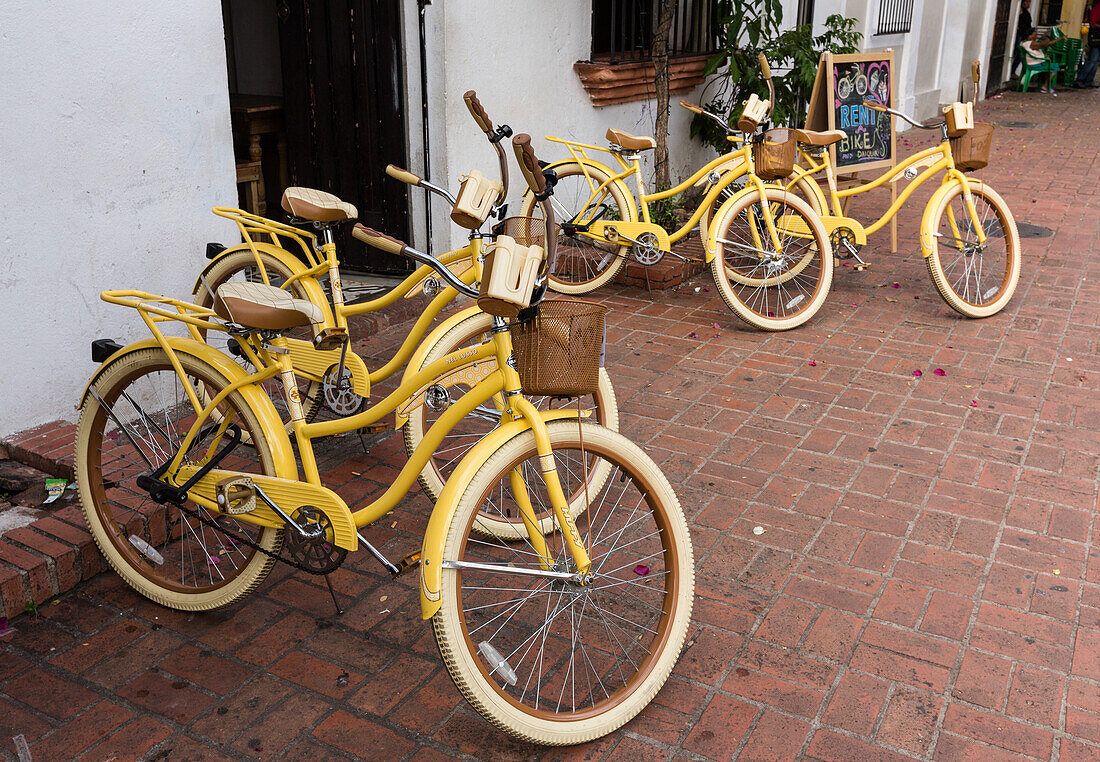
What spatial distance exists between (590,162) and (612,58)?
1.91 m

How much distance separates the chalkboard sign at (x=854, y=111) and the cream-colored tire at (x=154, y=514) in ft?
17.8

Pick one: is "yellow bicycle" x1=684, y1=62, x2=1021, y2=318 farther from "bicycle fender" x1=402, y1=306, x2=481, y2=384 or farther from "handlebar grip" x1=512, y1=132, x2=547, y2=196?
"handlebar grip" x1=512, y1=132, x2=547, y2=196

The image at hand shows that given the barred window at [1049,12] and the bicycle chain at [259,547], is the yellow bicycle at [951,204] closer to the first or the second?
the bicycle chain at [259,547]

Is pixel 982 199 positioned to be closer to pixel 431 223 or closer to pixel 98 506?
pixel 431 223

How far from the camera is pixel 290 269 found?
404 cm

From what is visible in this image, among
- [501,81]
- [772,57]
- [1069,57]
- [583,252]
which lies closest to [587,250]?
[583,252]

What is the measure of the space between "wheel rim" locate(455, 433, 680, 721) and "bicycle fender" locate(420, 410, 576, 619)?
0.21 ft

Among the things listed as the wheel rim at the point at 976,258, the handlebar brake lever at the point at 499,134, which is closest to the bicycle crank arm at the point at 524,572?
the handlebar brake lever at the point at 499,134

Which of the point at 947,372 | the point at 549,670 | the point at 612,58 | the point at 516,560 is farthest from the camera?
the point at 612,58

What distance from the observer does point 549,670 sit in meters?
2.97

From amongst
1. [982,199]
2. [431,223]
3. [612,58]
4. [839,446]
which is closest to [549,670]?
[839,446]

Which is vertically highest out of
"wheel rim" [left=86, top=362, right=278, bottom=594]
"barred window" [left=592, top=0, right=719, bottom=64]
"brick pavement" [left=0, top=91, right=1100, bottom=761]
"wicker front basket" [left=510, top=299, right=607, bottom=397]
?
"barred window" [left=592, top=0, right=719, bottom=64]

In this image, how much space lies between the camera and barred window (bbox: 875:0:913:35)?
39.8ft

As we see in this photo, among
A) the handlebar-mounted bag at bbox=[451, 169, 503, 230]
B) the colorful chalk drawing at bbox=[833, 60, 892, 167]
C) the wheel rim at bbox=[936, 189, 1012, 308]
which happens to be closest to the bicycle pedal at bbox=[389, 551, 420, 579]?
the handlebar-mounted bag at bbox=[451, 169, 503, 230]
